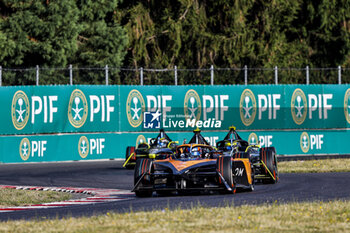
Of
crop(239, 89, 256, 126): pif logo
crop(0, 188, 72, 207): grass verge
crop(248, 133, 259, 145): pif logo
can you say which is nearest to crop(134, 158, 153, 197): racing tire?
crop(0, 188, 72, 207): grass verge

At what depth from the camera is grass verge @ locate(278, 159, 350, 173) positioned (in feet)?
70.3

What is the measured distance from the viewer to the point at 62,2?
112 ft

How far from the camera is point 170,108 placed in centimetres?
2744

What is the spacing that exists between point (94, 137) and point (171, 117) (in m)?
2.84

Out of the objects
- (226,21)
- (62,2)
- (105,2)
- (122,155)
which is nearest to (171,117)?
(122,155)

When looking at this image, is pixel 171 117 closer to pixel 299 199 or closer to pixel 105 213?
pixel 299 199

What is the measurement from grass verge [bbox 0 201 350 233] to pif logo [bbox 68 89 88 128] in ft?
48.9

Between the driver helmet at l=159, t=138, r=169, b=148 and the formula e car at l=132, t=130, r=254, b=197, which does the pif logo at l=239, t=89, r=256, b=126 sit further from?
the formula e car at l=132, t=130, r=254, b=197

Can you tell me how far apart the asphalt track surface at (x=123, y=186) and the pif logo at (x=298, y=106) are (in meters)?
A: 6.87

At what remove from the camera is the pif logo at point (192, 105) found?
2753 cm

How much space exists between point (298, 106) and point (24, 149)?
986cm

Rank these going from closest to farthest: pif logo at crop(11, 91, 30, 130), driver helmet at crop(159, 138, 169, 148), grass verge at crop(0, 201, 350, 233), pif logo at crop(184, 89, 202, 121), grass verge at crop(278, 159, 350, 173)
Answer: grass verge at crop(0, 201, 350, 233) < grass verge at crop(278, 159, 350, 173) < driver helmet at crop(159, 138, 169, 148) < pif logo at crop(11, 91, 30, 130) < pif logo at crop(184, 89, 202, 121)

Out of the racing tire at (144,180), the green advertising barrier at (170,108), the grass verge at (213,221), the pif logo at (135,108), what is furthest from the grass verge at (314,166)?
the grass verge at (213,221)

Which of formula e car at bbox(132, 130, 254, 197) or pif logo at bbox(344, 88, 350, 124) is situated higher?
pif logo at bbox(344, 88, 350, 124)
